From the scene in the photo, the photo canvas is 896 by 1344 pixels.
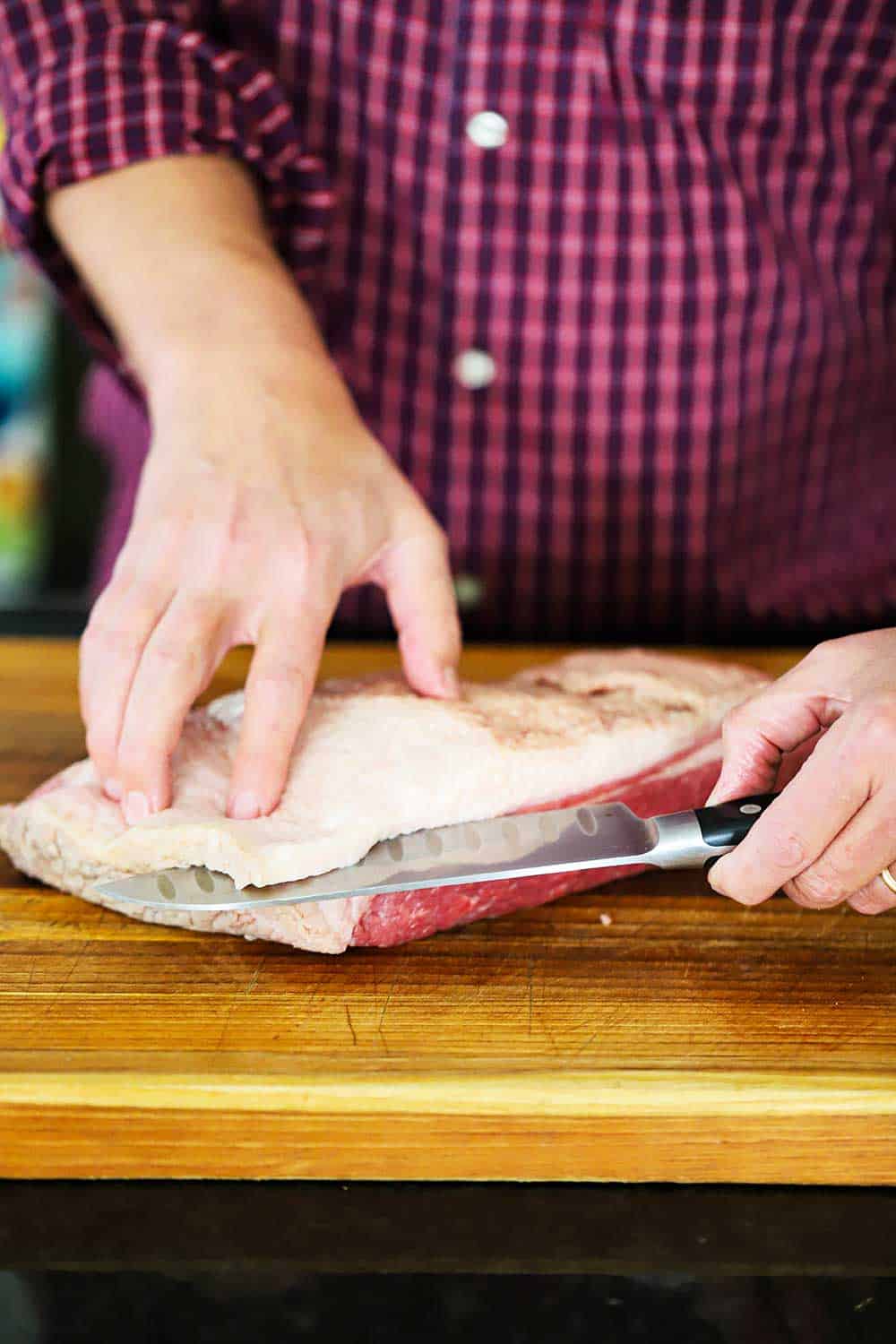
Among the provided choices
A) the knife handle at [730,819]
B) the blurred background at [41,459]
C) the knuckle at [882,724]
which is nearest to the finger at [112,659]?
the knife handle at [730,819]

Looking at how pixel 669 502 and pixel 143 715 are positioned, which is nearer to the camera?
pixel 143 715

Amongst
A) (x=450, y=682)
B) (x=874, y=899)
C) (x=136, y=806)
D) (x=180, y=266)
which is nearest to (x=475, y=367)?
(x=180, y=266)

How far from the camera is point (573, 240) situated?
1891mm

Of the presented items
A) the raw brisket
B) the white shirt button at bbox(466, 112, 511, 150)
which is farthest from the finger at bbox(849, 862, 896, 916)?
the white shirt button at bbox(466, 112, 511, 150)

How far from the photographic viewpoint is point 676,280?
190 centimetres

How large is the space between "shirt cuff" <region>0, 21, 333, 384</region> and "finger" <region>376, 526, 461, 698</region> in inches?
22.3

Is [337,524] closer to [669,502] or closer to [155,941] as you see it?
[155,941]

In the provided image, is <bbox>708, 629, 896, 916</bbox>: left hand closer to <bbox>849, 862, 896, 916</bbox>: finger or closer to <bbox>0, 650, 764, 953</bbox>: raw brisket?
<bbox>849, 862, 896, 916</bbox>: finger

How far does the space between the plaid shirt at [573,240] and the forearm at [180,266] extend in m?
0.04

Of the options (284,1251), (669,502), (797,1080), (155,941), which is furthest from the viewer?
(669,502)

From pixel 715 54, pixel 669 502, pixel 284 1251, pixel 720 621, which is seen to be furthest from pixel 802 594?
pixel 284 1251

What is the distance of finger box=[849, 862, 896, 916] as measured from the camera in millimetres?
1256

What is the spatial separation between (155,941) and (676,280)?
3.77 ft

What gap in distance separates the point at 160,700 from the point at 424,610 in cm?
33
